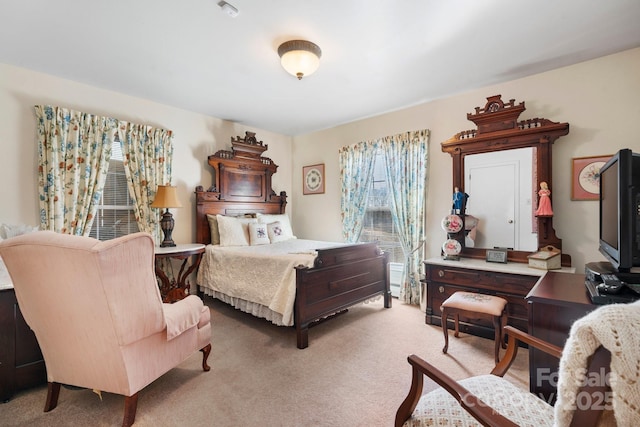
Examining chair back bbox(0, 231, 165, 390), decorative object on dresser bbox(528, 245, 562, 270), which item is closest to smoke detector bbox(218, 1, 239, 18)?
chair back bbox(0, 231, 165, 390)

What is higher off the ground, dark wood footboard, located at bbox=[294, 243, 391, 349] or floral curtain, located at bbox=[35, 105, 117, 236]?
floral curtain, located at bbox=[35, 105, 117, 236]

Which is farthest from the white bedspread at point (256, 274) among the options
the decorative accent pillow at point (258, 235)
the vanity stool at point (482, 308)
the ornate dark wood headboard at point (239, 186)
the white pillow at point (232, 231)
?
the vanity stool at point (482, 308)

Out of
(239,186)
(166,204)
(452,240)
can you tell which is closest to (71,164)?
(166,204)

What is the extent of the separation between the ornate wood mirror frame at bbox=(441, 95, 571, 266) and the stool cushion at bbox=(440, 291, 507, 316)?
2.52 ft

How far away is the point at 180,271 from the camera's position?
3.61 m

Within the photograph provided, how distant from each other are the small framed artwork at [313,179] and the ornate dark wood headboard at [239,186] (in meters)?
0.44

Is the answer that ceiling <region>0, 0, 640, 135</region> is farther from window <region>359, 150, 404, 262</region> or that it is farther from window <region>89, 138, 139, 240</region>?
window <region>359, 150, 404, 262</region>

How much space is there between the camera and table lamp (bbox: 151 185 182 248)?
3.32 meters

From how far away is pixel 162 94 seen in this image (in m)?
3.40

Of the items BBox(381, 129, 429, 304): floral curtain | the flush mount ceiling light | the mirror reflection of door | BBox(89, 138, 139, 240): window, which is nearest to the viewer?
the flush mount ceiling light

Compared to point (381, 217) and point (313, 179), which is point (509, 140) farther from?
point (313, 179)

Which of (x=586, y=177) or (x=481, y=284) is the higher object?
(x=586, y=177)

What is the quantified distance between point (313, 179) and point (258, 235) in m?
1.52

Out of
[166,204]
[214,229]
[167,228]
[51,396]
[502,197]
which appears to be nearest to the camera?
[51,396]
